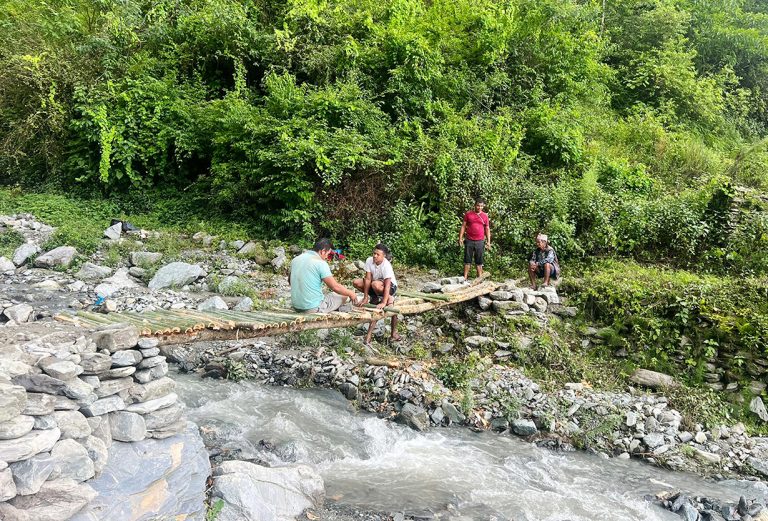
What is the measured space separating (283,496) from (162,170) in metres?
10.7

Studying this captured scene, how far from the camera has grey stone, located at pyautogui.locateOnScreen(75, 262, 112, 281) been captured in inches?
386

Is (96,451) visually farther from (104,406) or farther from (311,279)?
(311,279)

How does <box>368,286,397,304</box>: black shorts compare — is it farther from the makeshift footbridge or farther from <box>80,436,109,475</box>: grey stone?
<box>80,436,109,475</box>: grey stone

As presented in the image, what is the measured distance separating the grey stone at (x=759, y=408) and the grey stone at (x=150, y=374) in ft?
24.0

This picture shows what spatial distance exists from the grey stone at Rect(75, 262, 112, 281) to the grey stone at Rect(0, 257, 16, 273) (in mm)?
1218

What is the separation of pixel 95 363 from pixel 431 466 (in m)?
3.73

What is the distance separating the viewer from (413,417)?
6.79 m

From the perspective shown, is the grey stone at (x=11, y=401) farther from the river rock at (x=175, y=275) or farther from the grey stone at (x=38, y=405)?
the river rock at (x=175, y=275)

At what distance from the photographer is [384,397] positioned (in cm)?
724

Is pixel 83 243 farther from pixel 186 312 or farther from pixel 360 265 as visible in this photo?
pixel 186 312

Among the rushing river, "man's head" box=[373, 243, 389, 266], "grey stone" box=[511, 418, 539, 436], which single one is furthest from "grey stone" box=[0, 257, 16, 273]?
"grey stone" box=[511, 418, 539, 436]

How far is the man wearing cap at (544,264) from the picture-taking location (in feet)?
30.1

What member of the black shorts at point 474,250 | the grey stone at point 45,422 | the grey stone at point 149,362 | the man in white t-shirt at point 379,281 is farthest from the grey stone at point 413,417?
the grey stone at point 45,422

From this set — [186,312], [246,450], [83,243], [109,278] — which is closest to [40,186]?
[83,243]
